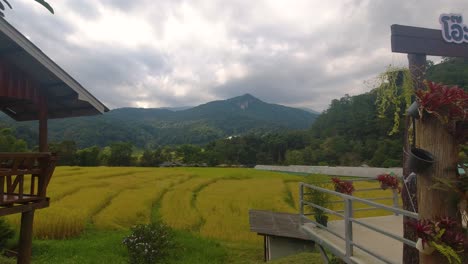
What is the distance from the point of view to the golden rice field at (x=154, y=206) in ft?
45.9

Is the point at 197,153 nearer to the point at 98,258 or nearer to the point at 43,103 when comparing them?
the point at 98,258

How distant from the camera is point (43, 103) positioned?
616cm

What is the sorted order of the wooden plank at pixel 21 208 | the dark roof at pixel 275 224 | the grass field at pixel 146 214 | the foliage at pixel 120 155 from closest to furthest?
the wooden plank at pixel 21 208 < the dark roof at pixel 275 224 < the grass field at pixel 146 214 < the foliage at pixel 120 155

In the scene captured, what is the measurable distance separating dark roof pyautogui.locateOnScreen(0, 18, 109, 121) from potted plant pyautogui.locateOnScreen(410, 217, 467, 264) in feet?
17.9

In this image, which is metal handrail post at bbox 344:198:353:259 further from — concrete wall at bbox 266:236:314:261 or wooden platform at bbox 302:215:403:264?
concrete wall at bbox 266:236:314:261

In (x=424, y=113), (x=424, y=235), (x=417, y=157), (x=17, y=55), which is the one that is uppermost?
(x=17, y=55)

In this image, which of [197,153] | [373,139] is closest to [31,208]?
[373,139]

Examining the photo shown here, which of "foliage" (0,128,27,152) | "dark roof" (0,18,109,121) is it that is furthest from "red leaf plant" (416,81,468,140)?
"foliage" (0,128,27,152)

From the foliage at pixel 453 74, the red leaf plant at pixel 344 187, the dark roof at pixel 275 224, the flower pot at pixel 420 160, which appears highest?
the foliage at pixel 453 74

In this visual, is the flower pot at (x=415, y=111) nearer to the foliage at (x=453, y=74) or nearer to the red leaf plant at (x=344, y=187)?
the red leaf plant at (x=344, y=187)

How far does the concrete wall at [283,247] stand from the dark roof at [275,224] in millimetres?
297

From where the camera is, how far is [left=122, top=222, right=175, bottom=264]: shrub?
9.55 meters

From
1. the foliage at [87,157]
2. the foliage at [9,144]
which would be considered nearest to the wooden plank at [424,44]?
the foliage at [9,144]

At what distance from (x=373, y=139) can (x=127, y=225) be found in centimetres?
4279
